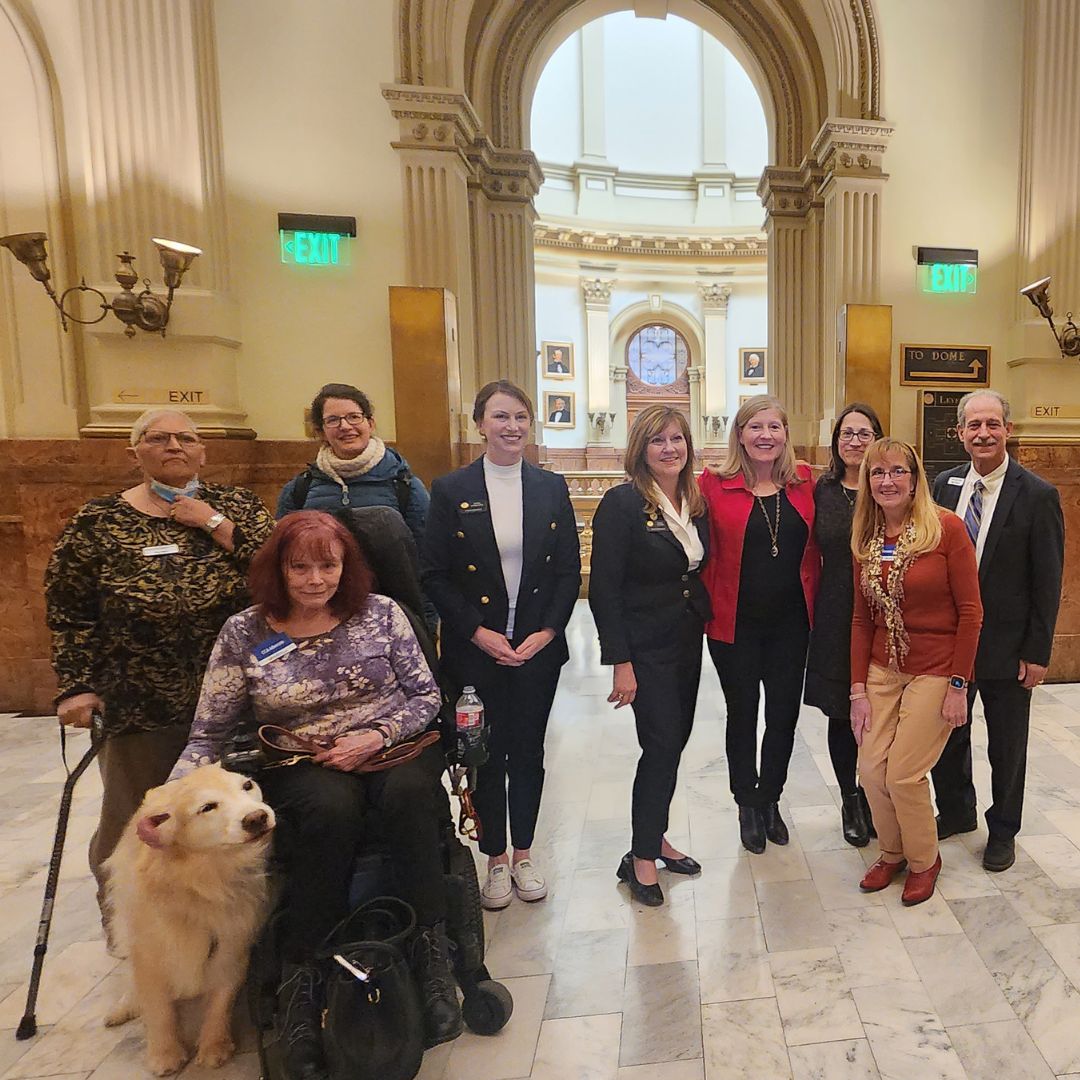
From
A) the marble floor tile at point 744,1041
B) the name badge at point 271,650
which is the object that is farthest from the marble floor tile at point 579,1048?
the name badge at point 271,650

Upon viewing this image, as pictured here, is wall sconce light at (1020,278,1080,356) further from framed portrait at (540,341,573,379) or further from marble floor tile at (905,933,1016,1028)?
framed portrait at (540,341,573,379)

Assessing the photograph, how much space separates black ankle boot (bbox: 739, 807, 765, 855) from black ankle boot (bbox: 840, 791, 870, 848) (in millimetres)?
355

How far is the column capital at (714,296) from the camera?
16.4 m

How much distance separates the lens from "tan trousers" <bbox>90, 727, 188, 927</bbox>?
7.33 feet

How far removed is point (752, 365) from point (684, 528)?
15.3 metres

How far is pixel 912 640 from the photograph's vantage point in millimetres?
2365

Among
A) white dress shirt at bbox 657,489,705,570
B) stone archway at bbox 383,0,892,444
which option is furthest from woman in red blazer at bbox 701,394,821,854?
stone archway at bbox 383,0,892,444

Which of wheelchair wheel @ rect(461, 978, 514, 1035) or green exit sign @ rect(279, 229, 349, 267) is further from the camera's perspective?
green exit sign @ rect(279, 229, 349, 267)

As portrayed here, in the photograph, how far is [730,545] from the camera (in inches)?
101

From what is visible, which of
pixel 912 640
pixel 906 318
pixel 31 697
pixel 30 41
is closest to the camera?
pixel 912 640

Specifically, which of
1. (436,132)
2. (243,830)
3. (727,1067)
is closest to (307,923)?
(243,830)

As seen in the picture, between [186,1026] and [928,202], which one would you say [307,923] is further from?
[928,202]

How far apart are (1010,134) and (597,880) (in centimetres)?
624

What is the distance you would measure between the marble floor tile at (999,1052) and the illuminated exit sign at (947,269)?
514 centimetres
